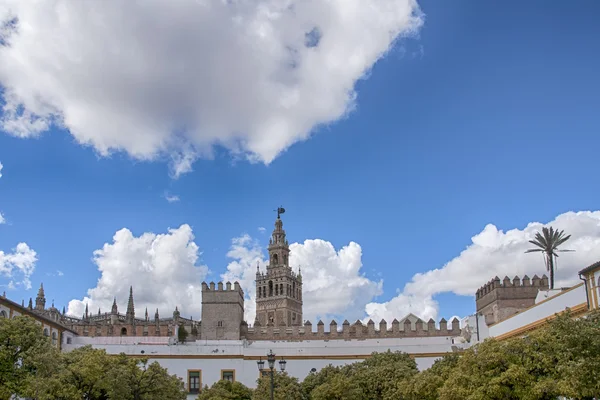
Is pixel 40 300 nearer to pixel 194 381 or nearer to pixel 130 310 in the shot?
pixel 130 310

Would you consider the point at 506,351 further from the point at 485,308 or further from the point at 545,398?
the point at 485,308

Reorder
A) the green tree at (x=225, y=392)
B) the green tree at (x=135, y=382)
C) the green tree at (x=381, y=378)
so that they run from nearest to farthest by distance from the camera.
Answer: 1. the green tree at (x=135, y=382)
2. the green tree at (x=381, y=378)
3. the green tree at (x=225, y=392)

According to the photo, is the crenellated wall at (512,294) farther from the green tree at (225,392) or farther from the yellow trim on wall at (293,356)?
the green tree at (225,392)

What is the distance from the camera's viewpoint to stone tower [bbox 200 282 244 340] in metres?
45.2

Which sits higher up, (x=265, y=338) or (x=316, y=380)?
(x=265, y=338)

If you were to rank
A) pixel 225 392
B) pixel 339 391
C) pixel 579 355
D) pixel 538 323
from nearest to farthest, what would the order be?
pixel 579 355, pixel 538 323, pixel 339 391, pixel 225 392

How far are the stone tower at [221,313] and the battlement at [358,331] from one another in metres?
1.47

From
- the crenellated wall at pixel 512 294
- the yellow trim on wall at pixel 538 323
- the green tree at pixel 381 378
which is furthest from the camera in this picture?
the crenellated wall at pixel 512 294

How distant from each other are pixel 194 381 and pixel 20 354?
19592 mm

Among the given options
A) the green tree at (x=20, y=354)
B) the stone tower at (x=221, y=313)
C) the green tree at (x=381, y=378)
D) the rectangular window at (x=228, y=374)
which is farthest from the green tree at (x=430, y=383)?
the stone tower at (x=221, y=313)

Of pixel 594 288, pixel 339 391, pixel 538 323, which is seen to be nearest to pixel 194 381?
pixel 339 391

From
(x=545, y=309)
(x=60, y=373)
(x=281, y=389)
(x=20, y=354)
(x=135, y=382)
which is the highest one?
(x=545, y=309)

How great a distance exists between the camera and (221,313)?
45750 mm

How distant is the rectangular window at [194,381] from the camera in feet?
137
